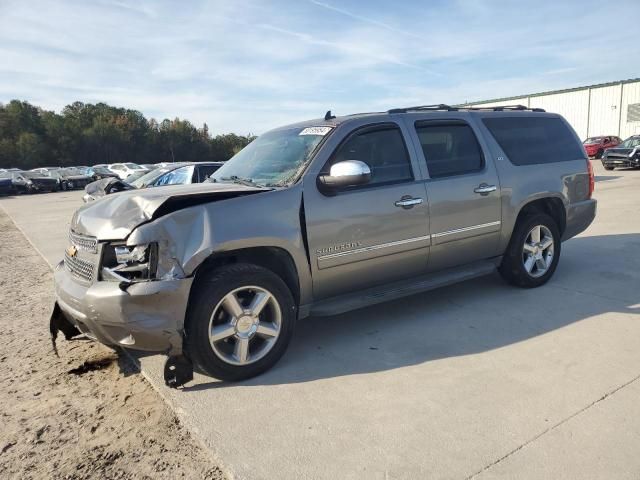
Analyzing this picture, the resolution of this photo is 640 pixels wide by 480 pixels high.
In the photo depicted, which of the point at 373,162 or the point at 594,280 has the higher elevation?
the point at 373,162

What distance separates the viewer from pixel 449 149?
15.1 ft

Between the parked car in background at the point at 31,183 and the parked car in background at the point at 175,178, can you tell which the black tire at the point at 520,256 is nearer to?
the parked car in background at the point at 175,178

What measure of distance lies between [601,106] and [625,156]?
27.4 m

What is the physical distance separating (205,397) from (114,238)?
1211mm

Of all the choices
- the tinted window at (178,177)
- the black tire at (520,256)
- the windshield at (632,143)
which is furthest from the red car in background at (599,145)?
the black tire at (520,256)

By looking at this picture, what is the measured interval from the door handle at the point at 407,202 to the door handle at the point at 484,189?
0.76m

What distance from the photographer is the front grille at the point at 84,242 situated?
3306mm

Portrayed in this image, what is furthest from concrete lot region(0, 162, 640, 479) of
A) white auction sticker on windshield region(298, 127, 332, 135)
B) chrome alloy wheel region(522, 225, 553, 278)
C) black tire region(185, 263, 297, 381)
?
white auction sticker on windshield region(298, 127, 332, 135)

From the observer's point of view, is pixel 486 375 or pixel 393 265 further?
pixel 393 265

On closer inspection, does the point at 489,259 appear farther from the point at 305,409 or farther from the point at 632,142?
the point at 632,142

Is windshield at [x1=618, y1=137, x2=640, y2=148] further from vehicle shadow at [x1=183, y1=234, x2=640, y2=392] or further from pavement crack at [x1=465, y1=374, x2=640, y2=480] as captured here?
pavement crack at [x1=465, y1=374, x2=640, y2=480]

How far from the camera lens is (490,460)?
2426 millimetres

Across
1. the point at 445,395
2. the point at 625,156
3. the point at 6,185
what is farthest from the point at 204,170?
the point at 6,185

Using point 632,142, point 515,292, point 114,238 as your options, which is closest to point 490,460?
point 114,238
